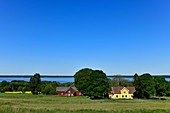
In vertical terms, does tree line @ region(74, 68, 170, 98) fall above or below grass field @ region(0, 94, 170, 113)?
above

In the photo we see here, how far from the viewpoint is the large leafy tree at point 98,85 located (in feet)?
229

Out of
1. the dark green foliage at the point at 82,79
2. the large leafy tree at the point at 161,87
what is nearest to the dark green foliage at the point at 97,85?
the dark green foliage at the point at 82,79

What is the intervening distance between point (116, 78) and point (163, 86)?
52420 mm

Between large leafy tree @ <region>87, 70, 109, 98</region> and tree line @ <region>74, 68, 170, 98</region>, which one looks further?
tree line @ <region>74, 68, 170, 98</region>

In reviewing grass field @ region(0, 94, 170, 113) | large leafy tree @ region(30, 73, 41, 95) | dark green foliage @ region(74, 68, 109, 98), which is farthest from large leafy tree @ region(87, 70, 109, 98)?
large leafy tree @ region(30, 73, 41, 95)

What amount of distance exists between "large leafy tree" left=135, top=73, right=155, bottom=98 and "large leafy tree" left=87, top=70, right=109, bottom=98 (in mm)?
16405

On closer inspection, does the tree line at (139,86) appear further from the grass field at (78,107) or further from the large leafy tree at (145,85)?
the grass field at (78,107)

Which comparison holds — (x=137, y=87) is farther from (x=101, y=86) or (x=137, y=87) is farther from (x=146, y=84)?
(x=101, y=86)

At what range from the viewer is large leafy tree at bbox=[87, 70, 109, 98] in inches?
2753

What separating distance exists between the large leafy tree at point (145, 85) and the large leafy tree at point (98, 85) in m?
16.4

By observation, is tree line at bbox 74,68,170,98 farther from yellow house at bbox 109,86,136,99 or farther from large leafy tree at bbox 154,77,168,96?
yellow house at bbox 109,86,136,99

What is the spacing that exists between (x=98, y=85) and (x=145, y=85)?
21629 millimetres

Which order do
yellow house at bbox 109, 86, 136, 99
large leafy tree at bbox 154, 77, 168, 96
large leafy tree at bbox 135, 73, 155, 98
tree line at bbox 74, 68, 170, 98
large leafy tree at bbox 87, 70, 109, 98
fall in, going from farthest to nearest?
yellow house at bbox 109, 86, 136, 99 → large leafy tree at bbox 154, 77, 168, 96 → large leafy tree at bbox 135, 73, 155, 98 → tree line at bbox 74, 68, 170, 98 → large leafy tree at bbox 87, 70, 109, 98

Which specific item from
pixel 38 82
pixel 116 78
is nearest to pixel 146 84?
pixel 116 78
